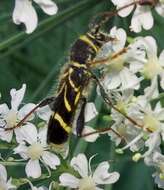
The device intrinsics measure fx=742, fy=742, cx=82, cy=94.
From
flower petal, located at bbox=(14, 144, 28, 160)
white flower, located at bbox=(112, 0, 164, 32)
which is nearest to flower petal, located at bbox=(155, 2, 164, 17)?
white flower, located at bbox=(112, 0, 164, 32)

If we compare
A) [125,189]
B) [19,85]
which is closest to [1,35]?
[19,85]

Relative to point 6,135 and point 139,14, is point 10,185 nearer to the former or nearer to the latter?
point 6,135

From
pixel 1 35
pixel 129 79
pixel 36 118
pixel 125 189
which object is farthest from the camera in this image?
pixel 1 35

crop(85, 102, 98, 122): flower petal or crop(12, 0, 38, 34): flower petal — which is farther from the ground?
crop(12, 0, 38, 34): flower petal

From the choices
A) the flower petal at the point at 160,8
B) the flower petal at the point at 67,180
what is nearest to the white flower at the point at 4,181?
the flower petal at the point at 67,180

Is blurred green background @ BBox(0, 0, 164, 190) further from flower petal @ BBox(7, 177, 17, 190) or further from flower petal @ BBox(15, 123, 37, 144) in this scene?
flower petal @ BBox(7, 177, 17, 190)

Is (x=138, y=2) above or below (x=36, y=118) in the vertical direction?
above

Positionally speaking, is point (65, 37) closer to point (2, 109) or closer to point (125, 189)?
point (125, 189)
